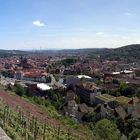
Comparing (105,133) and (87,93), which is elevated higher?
(105,133)

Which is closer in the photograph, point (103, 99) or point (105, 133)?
point (105, 133)

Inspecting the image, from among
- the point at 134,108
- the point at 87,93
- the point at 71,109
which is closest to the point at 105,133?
the point at 134,108

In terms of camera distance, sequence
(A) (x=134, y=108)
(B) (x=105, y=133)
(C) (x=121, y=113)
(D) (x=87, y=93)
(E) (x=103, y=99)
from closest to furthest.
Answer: (B) (x=105, y=133) → (C) (x=121, y=113) → (A) (x=134, y=108) → (E) (x=103, y=99) → (D) (x=87, y=93)

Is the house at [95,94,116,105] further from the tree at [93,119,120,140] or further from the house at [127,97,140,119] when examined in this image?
the tree at [93,119,120,140]

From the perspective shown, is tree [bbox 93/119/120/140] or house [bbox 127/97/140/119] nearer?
tree [bbox 93/119/120/140]

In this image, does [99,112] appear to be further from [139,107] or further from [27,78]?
[27,78]

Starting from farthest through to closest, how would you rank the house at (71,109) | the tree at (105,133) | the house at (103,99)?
the house at (103,99), the house at (71,109), the tree at (105,133)

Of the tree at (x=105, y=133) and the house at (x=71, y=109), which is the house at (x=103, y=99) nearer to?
the house at (x=71, y=109)

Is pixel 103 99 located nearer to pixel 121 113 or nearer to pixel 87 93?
pixel 87 93

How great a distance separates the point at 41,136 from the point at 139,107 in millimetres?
24530

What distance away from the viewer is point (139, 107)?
37.7 metres

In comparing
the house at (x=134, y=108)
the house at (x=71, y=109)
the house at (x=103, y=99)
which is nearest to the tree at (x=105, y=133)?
the house at (x=134, y=108)

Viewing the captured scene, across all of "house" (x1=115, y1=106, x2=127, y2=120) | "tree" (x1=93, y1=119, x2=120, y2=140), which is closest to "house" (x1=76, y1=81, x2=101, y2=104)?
"house" (x1=115, y1=106, x2=127, y2=120)

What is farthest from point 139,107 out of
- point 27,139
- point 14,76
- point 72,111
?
point 14,76
